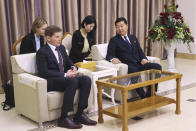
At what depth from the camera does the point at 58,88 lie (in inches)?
135

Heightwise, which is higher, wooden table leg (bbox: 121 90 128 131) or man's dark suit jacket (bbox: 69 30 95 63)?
man's dark suit jacket (bbox: 69 30 95 63)

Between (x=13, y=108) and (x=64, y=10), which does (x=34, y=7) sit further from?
(x=13, y=108)

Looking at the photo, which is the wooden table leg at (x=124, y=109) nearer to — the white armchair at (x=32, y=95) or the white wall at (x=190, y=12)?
the white armchair at (x=32, y=95)

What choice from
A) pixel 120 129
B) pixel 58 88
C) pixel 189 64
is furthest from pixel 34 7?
pixel 189 64

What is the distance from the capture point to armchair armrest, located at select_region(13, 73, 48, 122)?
3.28 m

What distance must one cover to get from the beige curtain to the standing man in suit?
1.27 metres

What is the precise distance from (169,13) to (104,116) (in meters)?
2.65

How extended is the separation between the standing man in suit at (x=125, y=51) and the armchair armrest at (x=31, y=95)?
1.37 metres

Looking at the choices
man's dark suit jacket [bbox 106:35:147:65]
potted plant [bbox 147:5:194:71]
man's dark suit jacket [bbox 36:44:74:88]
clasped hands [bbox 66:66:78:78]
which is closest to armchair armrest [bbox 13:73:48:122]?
man's dark suit jacket [bbox 36:44:74:88]

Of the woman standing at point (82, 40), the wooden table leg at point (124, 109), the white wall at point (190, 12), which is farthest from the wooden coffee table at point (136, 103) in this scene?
the white wall at point (190, 12)

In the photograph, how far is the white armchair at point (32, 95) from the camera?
3294 mm

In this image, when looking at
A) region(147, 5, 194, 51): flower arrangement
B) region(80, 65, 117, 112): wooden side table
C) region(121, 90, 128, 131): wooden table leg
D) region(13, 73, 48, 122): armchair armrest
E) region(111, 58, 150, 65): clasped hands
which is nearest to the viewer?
region(121, 90, 128, 131): wooden table leg

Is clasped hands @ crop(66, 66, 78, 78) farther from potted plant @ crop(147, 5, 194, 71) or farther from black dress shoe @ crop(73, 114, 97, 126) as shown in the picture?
potted plant @ crop(147, 5, 194, 71)

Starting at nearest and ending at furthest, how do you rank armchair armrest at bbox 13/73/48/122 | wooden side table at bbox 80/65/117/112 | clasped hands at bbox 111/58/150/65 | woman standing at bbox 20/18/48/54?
armchair armrest at bbox 13/73/48/122
wooden side table at bbox 80/65/117/112
woman standing at bbox 20/18/48/54
clasped hands at bbox 111/58/150/65
